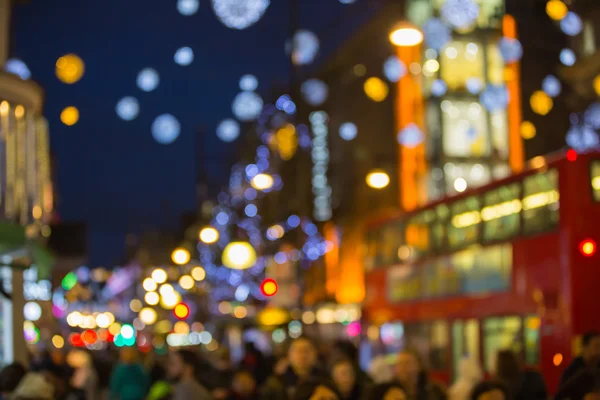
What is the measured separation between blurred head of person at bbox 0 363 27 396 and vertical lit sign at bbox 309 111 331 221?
5507 cm

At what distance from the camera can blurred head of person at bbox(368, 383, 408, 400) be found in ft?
25.9

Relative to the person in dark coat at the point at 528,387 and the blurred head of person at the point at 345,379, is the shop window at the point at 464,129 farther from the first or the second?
the blurred head of person at the point at 345,379

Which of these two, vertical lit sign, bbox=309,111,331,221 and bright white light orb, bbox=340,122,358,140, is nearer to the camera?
bright white light orb, bbox=340,122,358,140

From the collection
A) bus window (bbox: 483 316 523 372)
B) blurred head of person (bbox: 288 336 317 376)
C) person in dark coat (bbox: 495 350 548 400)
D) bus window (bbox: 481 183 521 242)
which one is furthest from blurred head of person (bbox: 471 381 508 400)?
bus window (bbox: 481 183 521 242)

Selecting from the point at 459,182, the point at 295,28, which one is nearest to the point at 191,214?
the point at 459,182

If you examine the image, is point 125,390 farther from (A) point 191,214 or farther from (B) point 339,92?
(A) point 191,214

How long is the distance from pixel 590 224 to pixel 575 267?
0.69 m

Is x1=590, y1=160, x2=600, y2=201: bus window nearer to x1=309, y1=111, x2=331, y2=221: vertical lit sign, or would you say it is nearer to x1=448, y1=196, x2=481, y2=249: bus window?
x1=448, y1=196, x2=481, y2=249: bus window

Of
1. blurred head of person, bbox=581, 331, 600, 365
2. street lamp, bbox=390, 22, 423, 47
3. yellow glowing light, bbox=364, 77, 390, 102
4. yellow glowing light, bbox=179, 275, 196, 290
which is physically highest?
yellow glowing light, bbox=364, 77, 390, 102

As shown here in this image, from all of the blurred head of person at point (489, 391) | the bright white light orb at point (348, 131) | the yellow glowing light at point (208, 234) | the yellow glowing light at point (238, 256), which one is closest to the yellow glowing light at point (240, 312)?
the bright white light orb at point (348, 131)

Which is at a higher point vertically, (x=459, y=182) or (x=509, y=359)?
(x=459, y=182)

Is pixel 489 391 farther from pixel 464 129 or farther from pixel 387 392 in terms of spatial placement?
pixel 464 129

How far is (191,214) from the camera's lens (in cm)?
12775

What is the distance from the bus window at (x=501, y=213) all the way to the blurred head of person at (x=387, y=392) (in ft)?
33.7
